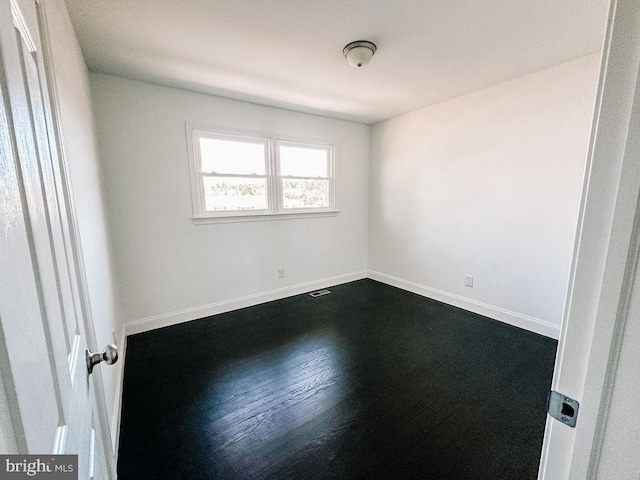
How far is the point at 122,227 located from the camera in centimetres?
273

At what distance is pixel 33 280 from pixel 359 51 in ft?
7.58

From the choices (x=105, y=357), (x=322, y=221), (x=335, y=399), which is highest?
(x=322, y=221)

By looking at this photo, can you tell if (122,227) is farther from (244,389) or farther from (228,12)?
(228,12)

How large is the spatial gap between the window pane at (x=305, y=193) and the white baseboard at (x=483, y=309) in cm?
159

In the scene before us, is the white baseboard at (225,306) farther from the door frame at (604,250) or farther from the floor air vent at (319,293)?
the door frame at (604,250)

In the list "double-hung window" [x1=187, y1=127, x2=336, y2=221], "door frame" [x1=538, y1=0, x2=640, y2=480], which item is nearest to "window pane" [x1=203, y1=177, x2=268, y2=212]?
"double-hung window" [x1=187, y1=127, x2=336, y2=221]

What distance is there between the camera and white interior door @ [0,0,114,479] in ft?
1.09

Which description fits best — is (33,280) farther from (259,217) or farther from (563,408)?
(259,217)

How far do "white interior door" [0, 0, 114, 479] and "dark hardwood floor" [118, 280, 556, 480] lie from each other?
1033 mm

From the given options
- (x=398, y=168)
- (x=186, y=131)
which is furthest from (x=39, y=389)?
(x=398, y=168)

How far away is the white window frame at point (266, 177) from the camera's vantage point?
3.04m

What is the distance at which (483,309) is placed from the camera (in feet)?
10.5

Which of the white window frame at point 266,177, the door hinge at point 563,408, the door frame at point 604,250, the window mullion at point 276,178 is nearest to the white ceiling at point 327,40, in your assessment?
the white window frame at point 266,177

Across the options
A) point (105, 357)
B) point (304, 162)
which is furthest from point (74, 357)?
point (304, 162)
